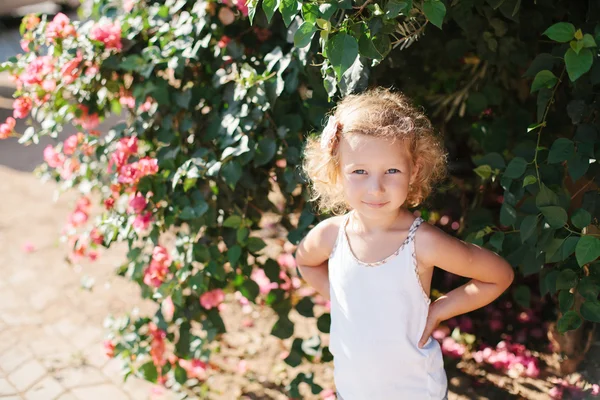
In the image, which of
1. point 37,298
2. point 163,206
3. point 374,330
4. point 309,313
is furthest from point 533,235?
point 37,298

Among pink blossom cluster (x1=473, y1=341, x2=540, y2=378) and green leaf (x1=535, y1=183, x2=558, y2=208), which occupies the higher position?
green leaf (x1=535, y1=183, x2=558, y2=208)

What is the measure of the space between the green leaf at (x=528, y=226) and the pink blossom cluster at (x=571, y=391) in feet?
2.79

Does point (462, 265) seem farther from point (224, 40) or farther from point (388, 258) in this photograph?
point (224, 40)

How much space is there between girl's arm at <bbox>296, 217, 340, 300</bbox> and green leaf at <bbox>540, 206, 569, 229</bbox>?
1.60 ft

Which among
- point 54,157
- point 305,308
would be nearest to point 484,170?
point 305,308

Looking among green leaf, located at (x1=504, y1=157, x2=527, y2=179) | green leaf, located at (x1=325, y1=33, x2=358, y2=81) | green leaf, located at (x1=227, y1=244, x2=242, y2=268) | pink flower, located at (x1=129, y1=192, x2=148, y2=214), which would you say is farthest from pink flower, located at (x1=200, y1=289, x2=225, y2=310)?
green leaf, located at (x1=325, y1=33, x2=358, y2=81)

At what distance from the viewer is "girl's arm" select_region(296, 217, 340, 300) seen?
168 cm

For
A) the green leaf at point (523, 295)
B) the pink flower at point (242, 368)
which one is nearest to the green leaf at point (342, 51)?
the green leaf at point (523, 295)

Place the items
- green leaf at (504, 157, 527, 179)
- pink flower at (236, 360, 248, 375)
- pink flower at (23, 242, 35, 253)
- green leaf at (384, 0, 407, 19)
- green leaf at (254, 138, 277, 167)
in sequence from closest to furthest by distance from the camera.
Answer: green leaf at (384, 0, 407, 19) → green leaf at (504, 157, 527, 179) → green leaf at (254, 138, 277, 167) → pink flower at (236, 360, 248, 375) → pink flower at (23, 242, 35, 253)

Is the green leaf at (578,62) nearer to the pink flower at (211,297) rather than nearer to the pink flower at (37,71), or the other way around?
the pink flower at (211,297)

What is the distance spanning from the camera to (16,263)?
12.8 ft

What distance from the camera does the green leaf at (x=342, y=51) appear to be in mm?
1341

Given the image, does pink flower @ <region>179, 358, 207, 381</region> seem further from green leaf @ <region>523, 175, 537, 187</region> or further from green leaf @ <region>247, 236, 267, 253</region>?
green leaf @ <region>523, 175, 537, 187</region>

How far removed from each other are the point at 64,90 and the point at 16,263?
1777 mm
